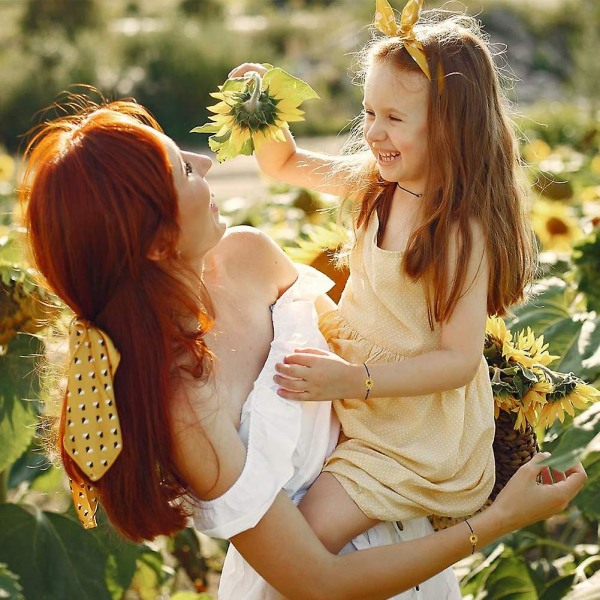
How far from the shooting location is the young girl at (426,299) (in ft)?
5.48

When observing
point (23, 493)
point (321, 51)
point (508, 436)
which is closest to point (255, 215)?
point (23, 493)

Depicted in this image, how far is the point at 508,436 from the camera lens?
1.81 m

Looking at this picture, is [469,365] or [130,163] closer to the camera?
[130,163]

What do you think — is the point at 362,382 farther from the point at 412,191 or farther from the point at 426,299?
the point at 412,191

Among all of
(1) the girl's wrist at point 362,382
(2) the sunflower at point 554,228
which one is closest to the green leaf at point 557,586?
(1) the girl's wrist at point 362,382

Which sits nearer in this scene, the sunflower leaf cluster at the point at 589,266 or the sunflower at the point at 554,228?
the sunflower leaf cluster at the point at 589,266

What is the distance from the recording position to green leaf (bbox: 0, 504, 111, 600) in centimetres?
240

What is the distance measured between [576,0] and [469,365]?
18.8 m

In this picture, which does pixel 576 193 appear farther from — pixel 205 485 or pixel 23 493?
pixel 205 485

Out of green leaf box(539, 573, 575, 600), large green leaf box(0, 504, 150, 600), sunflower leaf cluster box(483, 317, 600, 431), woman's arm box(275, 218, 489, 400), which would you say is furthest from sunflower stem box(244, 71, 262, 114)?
green leaf box(539, 573, 575, 600)

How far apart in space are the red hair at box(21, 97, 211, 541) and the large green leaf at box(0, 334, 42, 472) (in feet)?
2.35

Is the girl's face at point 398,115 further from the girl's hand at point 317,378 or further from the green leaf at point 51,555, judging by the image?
the green leaf at point 51,555

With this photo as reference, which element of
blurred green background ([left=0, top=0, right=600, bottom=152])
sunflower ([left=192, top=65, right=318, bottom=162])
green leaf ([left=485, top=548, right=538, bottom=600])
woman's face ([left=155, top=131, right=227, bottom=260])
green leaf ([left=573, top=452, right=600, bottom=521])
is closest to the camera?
woman's face ([left=155, top=131, right=227, bottom=260])

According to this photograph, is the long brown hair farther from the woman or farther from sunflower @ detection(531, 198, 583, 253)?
sunflower @ detection(531, 198, 583, 253)
